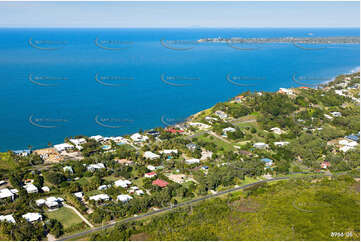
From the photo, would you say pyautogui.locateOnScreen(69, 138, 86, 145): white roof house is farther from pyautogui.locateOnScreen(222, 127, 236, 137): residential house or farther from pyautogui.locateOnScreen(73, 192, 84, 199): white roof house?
pyautogui.locateOnScreen(222, 127, 236, 137): residential house

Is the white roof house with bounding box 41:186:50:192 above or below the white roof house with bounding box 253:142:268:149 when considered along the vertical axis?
below

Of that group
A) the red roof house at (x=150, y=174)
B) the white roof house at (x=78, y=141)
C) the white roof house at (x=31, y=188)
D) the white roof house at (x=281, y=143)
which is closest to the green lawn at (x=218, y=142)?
the white roof house at (x=281, y=143)

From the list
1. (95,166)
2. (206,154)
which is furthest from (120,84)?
(95,166)

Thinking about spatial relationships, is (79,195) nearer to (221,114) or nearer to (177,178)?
(177,178)

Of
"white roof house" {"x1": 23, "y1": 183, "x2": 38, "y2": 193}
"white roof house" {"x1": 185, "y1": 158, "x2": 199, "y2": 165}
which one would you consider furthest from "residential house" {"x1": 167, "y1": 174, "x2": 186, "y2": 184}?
"white roof house" {"x1": 23, "y1": 183, "x2": 38, "y2": 193}

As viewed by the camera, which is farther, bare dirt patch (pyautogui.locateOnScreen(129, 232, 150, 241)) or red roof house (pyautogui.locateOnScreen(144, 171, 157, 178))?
red roof house (pyautogui.locateOnScreen(144, 171, 157, 178))
